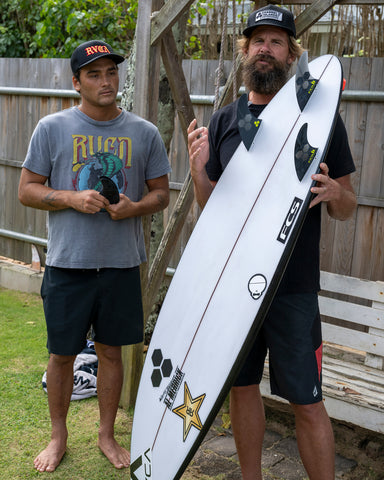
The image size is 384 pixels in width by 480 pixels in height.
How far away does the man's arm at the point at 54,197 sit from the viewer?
8.28ft

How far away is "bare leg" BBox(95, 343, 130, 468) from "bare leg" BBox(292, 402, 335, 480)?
1008 mm

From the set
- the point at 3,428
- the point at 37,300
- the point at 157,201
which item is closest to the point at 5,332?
the point at 37,300

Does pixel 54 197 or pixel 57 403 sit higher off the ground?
pixel 54 197

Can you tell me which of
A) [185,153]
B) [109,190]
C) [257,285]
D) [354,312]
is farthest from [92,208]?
[185,153]

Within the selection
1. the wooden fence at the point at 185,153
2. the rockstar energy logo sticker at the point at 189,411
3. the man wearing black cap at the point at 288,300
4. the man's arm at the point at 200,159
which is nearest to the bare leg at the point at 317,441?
the man wearing black cap at the point at 288,300

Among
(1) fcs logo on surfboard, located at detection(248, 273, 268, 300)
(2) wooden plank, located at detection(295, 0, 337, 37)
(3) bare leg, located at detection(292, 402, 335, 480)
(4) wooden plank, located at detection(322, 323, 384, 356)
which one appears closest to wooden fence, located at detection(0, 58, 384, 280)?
(2) wooden plank, located at detection(295, 0, 337, 37)

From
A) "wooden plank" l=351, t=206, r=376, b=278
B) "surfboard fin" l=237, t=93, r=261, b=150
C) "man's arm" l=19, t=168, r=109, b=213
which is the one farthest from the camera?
"wooden plank" l=351, t=206, r=376, b=278

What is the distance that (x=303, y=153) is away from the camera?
2.05 meters

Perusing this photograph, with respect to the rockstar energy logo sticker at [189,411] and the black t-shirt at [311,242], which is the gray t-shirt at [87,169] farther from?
the black t-shirt at [311,242]

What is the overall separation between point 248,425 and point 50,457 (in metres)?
1.02

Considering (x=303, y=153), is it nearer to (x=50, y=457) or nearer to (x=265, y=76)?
(x=265, y=76)

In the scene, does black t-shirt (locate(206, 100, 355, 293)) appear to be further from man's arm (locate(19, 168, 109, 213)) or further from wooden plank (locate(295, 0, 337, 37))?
wooden plank (locate(295, 0, 337, 37))

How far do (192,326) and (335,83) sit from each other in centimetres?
105

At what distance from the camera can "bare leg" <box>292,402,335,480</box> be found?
2.10m
